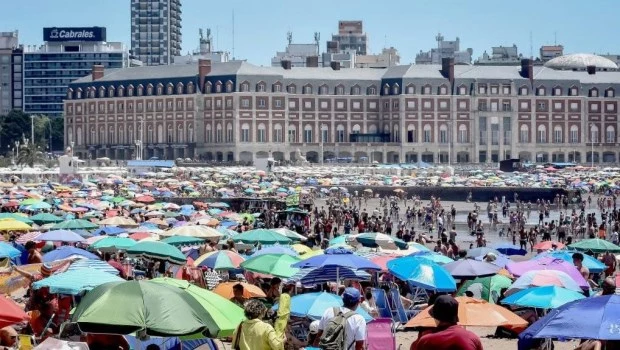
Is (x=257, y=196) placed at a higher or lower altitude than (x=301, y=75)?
lower

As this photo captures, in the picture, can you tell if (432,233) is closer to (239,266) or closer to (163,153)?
(239,266)

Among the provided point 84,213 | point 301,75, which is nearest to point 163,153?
point 301,75

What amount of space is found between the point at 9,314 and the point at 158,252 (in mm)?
9602

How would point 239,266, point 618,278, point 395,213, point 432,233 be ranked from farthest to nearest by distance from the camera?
1. point 395,213
2. point 432,233
3. point 239,266
4. point 618,278

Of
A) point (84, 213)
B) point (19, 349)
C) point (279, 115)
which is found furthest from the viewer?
point (279, 115)

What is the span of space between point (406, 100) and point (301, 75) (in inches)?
360

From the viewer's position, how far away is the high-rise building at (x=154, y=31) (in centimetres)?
17600

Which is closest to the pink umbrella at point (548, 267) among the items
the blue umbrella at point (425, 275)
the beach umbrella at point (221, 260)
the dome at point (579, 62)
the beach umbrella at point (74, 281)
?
the blue umbrella at point (425, 275)

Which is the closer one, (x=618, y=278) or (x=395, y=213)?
(x=618, y=278)

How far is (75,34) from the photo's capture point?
146m

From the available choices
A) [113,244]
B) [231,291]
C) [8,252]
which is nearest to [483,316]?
[231,291]

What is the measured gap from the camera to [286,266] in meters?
18.1

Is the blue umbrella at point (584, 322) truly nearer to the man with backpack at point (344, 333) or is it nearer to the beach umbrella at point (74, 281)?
the man with backpack at point (344, 333)

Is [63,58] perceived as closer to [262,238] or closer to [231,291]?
[262,238]
